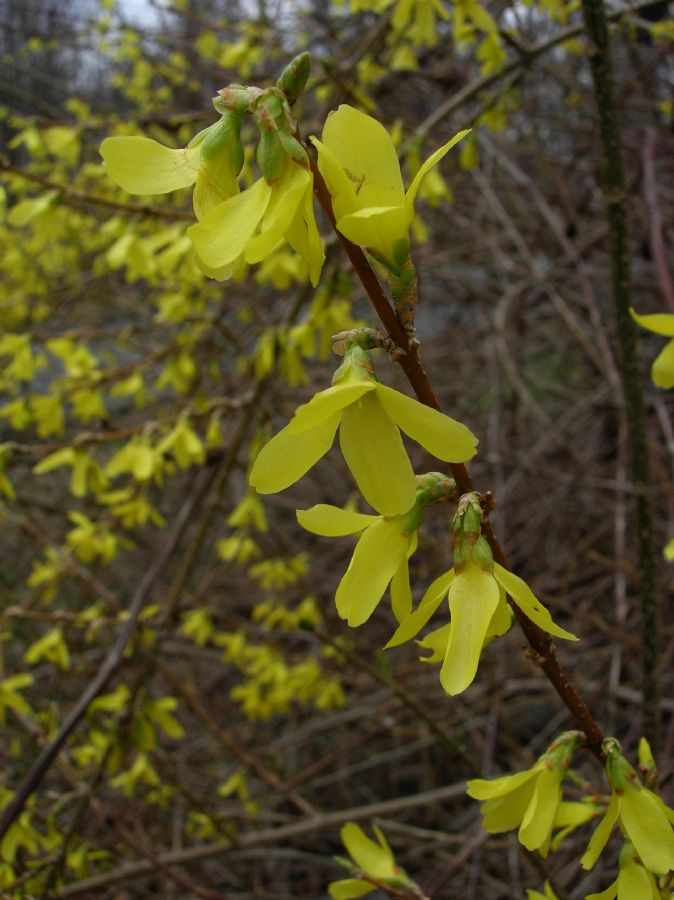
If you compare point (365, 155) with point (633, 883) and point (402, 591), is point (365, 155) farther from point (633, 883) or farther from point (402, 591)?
point (633, 883)

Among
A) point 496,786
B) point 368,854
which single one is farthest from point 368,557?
point 368,854

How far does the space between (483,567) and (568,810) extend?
390 millimetres

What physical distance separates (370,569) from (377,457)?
0.34ft

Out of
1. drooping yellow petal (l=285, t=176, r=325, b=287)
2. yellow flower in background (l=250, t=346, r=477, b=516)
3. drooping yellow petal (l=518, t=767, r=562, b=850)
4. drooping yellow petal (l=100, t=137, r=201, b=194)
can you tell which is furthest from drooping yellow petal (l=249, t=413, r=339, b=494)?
drooping yellow petal (l=518, t=767, r=562, b=850)

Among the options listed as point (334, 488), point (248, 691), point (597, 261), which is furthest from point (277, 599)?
point (597, 261)

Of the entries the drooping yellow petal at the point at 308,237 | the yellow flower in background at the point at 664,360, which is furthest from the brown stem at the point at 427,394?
the yellow flower in background at the point at 664,360

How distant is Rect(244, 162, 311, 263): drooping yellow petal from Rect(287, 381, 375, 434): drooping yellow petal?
112mm

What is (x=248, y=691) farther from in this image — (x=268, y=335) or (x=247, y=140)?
(x=247, y=140)

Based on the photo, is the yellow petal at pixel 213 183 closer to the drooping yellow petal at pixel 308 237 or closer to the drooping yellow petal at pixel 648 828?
the drooping yellow petal at pixel 308 237

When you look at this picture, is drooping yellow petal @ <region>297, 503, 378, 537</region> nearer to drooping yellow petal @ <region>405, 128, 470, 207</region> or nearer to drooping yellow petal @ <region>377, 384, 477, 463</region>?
drooping yellow petal @ <region>377, 384, 477, 463</region>

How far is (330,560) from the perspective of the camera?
391cm

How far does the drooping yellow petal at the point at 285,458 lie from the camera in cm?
59

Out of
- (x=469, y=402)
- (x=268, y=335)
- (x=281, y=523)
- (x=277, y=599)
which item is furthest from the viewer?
(x=281, y=523)

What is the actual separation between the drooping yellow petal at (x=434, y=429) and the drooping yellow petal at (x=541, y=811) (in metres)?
0.34
